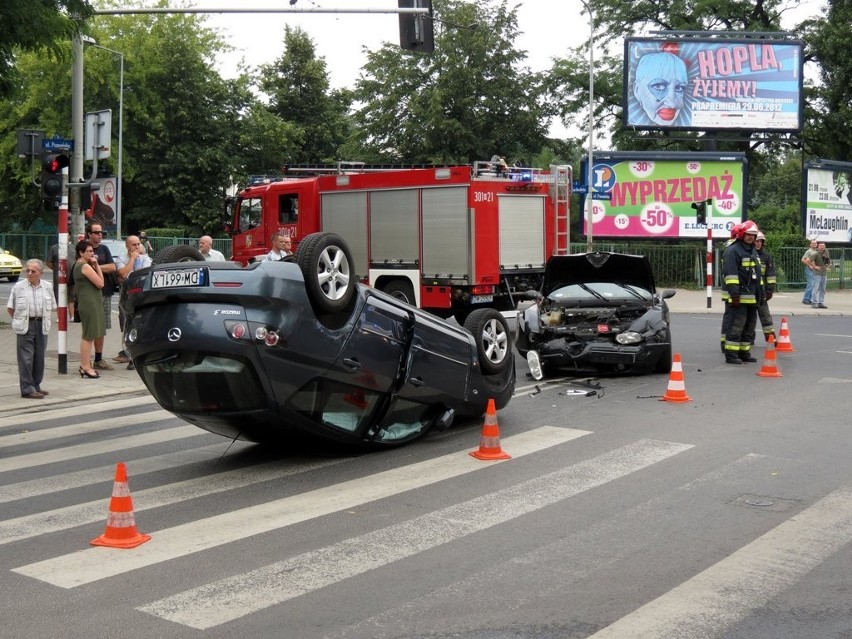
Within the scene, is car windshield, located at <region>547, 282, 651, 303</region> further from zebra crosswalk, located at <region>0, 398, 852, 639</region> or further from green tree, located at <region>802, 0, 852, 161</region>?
green tree, located at <region>802, 0, 852, 161</region>

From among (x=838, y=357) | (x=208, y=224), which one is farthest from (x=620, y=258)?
(x=208, y=224)

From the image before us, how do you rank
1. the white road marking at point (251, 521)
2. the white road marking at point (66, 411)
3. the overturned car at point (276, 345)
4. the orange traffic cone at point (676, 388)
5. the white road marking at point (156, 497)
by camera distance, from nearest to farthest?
1. the white road marking at point (251, 521)
2. the white road marking at point (156, 497)
3. the overturned car at point (276, 345)
4. the white road marking at point (66, 411)
5. the orange traffic cone at point (676, 388)

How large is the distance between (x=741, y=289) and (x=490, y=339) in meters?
5.87

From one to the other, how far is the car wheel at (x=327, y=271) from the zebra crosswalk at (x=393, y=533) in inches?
53.0

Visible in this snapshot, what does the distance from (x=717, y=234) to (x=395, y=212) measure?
19.3 m

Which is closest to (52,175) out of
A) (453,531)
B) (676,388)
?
(676,388)

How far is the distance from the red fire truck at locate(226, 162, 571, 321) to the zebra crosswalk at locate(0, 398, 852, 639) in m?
9.64

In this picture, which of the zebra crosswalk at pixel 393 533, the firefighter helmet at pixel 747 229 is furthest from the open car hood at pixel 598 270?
the zebra crosswalk at pixel 393 533

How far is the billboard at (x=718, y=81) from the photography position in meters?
37.9

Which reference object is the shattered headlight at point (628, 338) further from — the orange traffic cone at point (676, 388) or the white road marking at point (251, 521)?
the white road marking at point (251, 521)

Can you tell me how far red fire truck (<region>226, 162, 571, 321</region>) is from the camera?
18.7 metres

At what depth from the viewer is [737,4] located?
46.9 meters

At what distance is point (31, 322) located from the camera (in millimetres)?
11727

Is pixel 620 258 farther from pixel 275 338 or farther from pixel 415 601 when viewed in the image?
pixel 415 601
